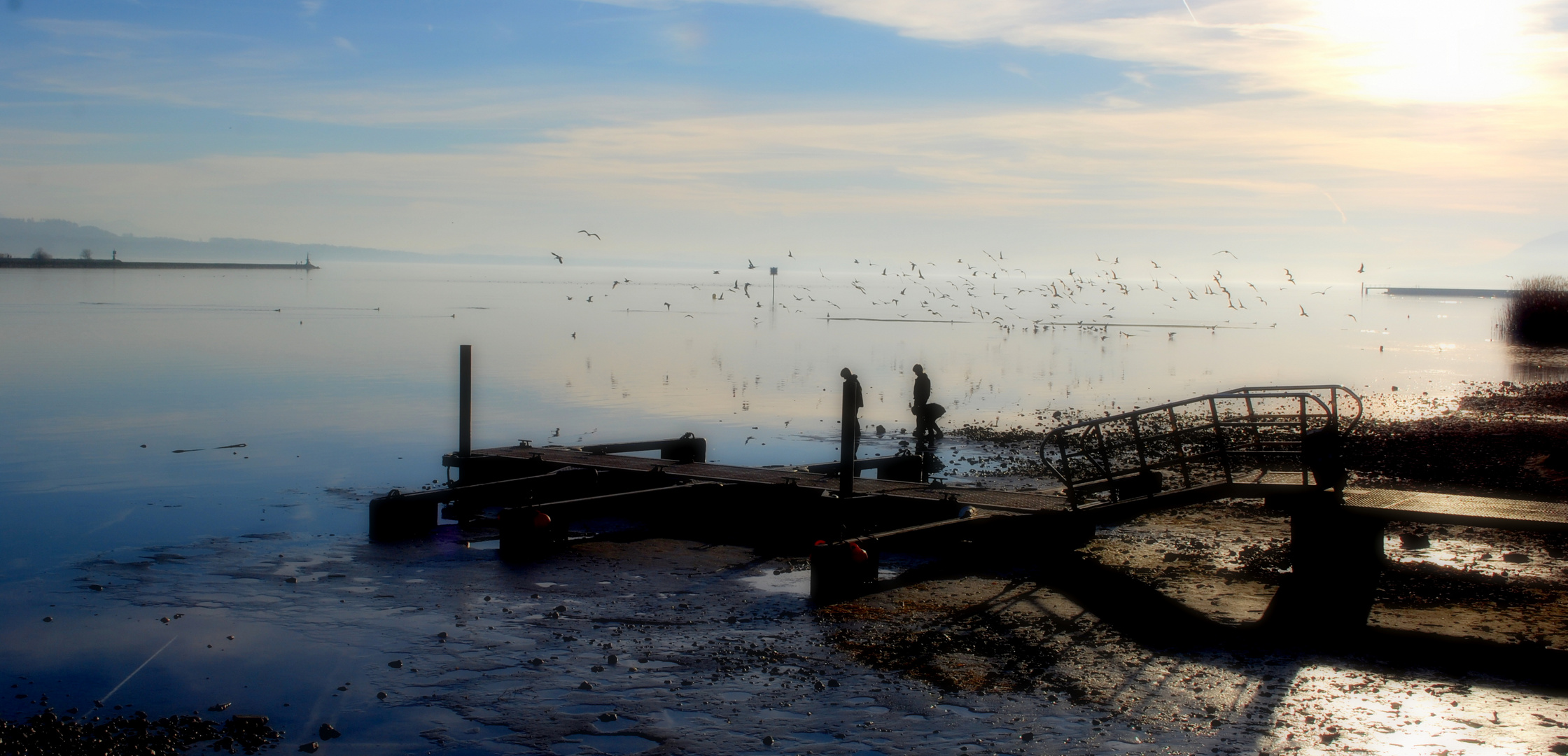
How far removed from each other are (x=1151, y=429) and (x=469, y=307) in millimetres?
109846

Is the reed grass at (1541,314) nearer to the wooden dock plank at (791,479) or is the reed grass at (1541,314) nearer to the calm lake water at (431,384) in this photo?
the calm lake water at (431,384)

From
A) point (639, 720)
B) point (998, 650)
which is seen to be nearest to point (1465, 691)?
point (998, 650)

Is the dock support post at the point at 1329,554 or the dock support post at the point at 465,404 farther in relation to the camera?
the dock support post at the point at 465,404

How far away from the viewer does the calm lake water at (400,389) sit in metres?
18.4

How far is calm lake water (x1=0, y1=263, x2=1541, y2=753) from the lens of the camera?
18.4 meters

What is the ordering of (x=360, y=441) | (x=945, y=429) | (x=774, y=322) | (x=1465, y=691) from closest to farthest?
1. (x=1465, y=691)
2. (x=360, y=441)
3. (x=945, y=429)
4. (x=774, y=322)

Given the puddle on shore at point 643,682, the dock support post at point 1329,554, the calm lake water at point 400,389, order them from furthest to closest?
the calm lake water at point 400,389
the dock support post at point 1329,554
the puddle on shore at point 643,682

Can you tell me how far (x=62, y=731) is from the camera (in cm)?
857

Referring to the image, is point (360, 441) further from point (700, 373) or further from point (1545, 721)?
point (1545, 721)

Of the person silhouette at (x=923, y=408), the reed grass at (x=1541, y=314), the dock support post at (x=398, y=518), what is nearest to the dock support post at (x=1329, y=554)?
the dock support post at (x=398, y=518)

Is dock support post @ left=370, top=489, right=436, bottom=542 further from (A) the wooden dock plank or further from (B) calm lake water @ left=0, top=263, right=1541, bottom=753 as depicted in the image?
(A) the wooden dock plank

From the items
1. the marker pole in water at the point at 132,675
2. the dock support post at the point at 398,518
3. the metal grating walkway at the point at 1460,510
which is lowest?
the marker pole in water at the point at 132,675

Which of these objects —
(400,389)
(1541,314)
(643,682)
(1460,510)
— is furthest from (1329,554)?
(1541,314)

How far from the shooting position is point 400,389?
135ft
